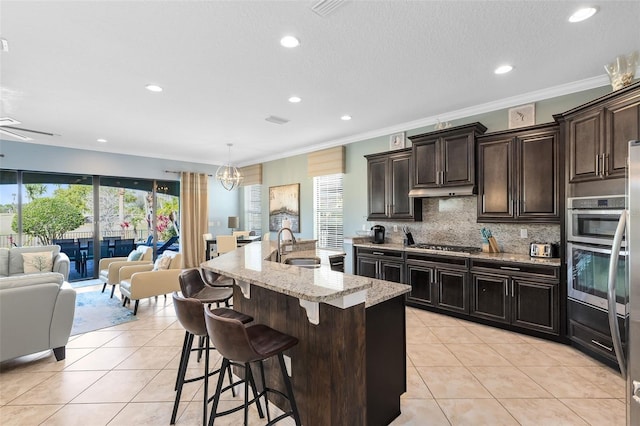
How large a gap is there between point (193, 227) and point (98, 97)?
14.6 ft

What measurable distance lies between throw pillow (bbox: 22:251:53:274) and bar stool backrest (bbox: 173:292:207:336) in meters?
4.97

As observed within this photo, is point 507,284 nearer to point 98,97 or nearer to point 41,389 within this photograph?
point 41,389

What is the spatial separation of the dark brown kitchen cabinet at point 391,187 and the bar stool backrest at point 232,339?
3.66 meters

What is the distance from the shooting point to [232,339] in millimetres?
1556

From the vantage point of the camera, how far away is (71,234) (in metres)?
6.46

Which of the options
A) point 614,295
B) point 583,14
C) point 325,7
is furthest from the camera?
point 583,14

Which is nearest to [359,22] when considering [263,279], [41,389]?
[263,279]

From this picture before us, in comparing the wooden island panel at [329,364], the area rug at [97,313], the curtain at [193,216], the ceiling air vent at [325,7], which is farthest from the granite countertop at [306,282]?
the curtain at [193,216]

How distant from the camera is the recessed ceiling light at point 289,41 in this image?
250cm

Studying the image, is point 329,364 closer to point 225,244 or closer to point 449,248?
point 449,248

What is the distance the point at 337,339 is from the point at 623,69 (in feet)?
11.3

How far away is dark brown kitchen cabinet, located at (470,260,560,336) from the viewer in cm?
324

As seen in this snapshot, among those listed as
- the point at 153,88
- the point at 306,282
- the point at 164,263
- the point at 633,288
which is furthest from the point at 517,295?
the point at 164,263

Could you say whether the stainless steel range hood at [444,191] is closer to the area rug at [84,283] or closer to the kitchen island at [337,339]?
the kitchen island at [337,339]
